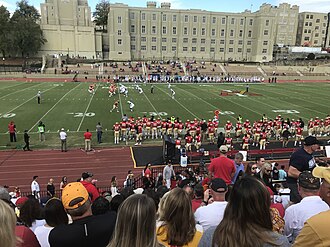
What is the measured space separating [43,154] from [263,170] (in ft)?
41.5

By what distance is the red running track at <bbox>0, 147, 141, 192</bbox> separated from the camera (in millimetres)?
13055

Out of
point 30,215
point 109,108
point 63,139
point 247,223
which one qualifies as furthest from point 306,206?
point 109,108

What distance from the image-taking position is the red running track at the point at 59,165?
13.1m

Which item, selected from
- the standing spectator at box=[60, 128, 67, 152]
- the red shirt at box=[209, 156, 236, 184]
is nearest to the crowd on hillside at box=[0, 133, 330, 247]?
the red shirt at box=[209, 156, 236, 184]

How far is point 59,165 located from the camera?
1463 cm

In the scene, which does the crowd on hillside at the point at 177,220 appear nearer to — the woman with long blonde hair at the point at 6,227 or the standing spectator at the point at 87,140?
the woman with long blonde hair at the point at 6,227

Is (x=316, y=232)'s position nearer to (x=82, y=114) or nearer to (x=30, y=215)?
(x=30, y=215)

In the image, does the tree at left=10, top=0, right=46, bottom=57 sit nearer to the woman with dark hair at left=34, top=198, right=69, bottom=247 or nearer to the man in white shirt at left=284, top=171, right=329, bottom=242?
the woman with dark hair at left=34, top=198, right=69, bottom=247

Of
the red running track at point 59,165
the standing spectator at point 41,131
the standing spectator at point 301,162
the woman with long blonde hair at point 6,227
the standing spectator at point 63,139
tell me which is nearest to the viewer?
the woman with long blonde hair at point 6,227

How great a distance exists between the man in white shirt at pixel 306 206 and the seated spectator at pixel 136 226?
183 centimetres

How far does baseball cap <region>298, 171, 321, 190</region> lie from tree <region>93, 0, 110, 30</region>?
110m

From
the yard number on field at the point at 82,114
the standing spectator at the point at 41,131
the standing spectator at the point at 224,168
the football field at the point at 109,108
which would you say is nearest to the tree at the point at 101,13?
the football field at the point at 109,108

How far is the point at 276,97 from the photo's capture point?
3700 centimetres

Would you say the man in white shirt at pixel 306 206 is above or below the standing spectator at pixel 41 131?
above
